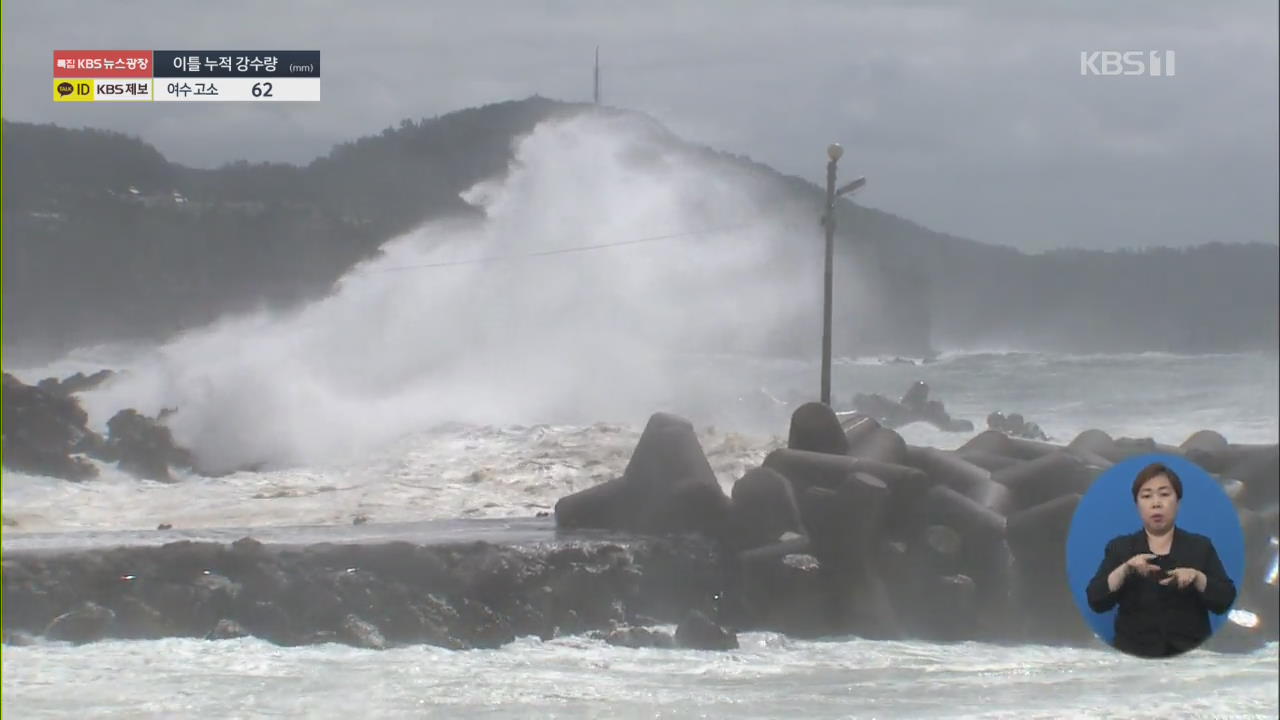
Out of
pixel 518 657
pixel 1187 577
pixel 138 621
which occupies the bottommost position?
pixel 518 657

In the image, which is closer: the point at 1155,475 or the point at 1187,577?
the point at 1187,577

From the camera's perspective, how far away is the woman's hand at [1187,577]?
5.16 meters

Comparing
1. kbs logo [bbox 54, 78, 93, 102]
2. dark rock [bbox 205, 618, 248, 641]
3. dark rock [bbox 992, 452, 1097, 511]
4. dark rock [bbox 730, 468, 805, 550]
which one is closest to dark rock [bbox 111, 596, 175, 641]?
dark rock [bbox 205, 618, 248, 641]

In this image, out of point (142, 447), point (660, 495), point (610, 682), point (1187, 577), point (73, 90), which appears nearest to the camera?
point (1187, 577)

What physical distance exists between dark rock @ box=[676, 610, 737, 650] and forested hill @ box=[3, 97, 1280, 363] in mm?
5746

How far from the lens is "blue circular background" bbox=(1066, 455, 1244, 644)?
18.1ft

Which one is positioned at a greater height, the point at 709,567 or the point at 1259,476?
the point at 1259,476

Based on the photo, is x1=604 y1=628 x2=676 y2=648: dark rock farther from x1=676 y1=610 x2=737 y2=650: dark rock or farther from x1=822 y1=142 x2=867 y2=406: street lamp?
x1=822 y1=142 x2=867 y2=406: street lamp

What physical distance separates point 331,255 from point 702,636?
27.5ft

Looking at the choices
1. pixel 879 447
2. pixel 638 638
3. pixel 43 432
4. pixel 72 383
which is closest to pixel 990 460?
pixel 879 447

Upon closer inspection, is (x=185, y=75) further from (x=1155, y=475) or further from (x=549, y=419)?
(x=549, y=419)

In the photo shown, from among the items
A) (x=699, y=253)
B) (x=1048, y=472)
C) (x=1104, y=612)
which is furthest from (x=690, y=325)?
(x=1104, y=612)

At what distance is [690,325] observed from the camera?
63.0 ft

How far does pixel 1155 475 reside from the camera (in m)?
5.37
